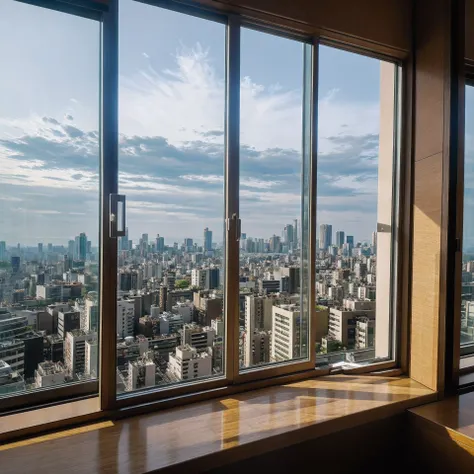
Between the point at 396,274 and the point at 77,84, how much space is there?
1983 mm

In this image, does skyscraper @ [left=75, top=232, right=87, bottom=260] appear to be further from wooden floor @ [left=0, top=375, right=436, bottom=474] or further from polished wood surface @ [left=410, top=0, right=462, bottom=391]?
polished wood surface @ [left=410, top=0, right=462, bottom=391]

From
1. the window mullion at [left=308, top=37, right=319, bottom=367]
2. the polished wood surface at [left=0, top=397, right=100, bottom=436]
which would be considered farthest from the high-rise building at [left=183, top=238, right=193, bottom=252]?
the polished wood surface at [left=0, top=397, right=100, bottom=436]

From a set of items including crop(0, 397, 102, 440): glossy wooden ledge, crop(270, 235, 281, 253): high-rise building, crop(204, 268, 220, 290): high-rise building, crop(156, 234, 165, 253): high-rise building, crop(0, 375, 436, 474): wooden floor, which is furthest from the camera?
crop(270, 235, 281, 253): high-rise building

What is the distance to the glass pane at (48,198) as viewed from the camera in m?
1.57

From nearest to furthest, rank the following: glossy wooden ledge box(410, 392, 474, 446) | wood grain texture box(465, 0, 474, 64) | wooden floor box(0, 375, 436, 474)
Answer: wooden floor box(0, 375, 436, 474) → glossy wooden ledge box(410, 392, 474, 446) → wood grain texture box(465, 0, 474, 64)

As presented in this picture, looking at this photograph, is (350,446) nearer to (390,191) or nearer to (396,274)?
(396,274)

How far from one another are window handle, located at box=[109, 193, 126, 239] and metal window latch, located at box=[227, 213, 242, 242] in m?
0.51

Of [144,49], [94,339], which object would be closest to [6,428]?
[94,339]

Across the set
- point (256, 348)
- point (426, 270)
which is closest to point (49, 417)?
point (256, 348)

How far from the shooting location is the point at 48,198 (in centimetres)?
165

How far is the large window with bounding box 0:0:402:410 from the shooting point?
63.8 inches

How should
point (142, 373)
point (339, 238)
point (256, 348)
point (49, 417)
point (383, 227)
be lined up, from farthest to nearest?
point (383, 227), point (339, 238), point (256, 348), point (142, 373), point (49, 417)

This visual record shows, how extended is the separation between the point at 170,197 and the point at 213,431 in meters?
1.02

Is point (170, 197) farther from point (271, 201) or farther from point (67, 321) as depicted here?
point (67, 321)
